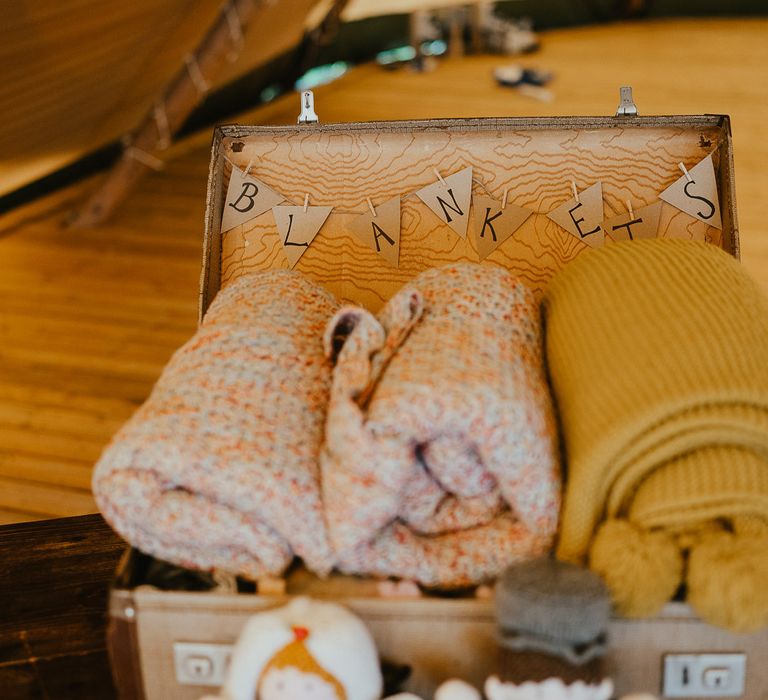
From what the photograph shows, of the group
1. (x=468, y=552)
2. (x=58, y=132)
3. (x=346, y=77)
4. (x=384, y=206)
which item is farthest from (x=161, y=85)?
(x=468, y=552)

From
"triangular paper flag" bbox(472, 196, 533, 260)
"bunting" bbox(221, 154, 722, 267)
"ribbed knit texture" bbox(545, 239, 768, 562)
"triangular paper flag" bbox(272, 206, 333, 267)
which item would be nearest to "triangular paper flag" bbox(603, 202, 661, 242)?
"bunting" bbox(221, 154, 722, 267)

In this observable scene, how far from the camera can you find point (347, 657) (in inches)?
29.8

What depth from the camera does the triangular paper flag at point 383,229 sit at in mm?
1241

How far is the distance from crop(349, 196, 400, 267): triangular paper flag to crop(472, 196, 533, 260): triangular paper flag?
0.37 ft

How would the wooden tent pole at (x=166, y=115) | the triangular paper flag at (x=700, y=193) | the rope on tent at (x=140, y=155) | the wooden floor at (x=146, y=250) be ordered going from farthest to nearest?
the rope on tent at (x=140, y=155)
the wooden tent pole at (x=166, y=115)
the wooden floor at (x=146, y=250)
the triangular paper flag at (x=700, y=193)

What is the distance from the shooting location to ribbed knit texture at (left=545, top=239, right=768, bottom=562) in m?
0.79

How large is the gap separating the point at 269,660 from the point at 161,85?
3.01 m

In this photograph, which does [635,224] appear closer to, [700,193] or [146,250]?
[700,193]

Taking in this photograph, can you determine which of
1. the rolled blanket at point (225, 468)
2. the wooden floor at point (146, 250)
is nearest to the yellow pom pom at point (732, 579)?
the rolled blanket at point (225, 468)

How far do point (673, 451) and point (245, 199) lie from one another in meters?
0.71

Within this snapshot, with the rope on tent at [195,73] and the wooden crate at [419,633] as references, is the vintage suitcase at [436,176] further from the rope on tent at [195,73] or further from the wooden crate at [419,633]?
the rope on tent at [195,73]

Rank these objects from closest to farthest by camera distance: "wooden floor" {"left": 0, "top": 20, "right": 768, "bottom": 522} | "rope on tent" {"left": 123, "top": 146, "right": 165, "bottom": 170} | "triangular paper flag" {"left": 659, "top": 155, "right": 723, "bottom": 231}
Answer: "triangular paper flag" {"left": 659, "top": 155, "right": 723, "bottom": 231}, "wooden floor" {"left": 0, "top": 20, "right": 768, "bottom": 522}, "rope on tent" {"left": 123, "top": 146, "right": 165, "bottom": 170}

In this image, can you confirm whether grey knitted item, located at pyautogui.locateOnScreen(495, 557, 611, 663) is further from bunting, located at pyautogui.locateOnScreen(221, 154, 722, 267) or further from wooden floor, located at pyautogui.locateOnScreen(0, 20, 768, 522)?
wooden floor, located at pyautogui.locateOnScreen(0, 20, 768, 522)

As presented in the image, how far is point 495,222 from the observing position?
1.23 metres
